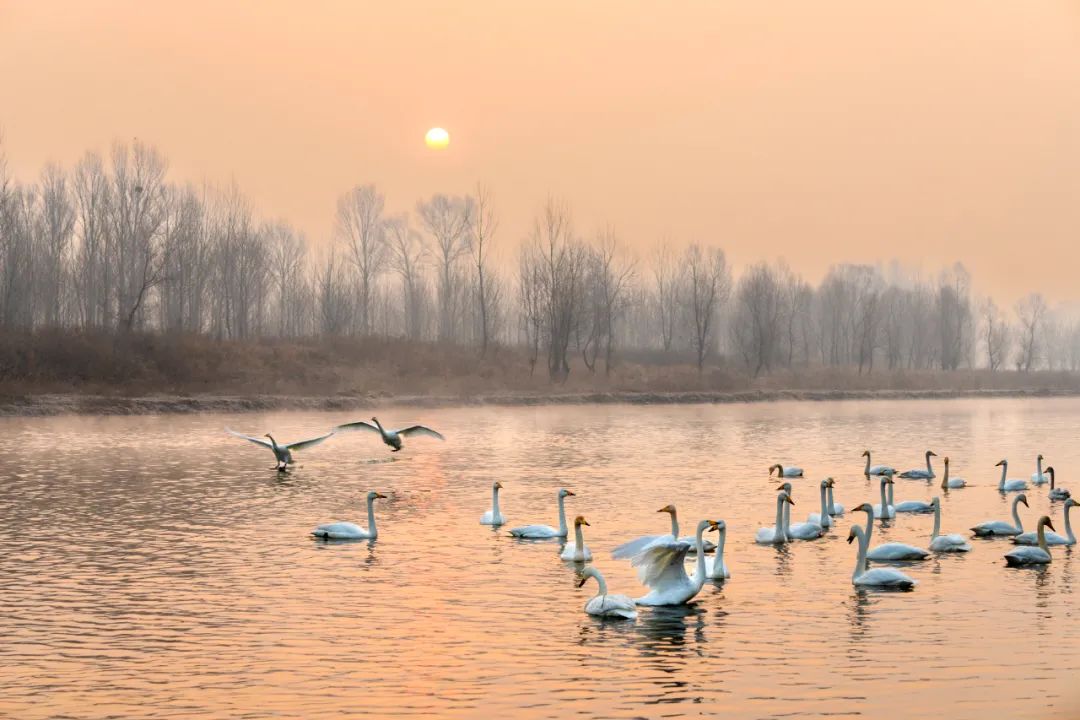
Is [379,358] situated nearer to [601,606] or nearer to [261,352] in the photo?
[261,352]

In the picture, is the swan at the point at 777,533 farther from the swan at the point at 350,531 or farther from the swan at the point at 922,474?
the swan at the point at 922,474

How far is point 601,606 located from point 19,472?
2024 cm

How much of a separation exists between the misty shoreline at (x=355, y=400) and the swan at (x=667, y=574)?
1593 inches

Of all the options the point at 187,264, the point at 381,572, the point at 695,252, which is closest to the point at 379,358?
the point at 187,264

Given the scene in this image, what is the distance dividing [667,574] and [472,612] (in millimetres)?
2138

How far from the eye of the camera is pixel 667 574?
13664mm

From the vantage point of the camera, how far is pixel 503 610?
→ 13414mm

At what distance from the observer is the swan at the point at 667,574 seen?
13.4 metres

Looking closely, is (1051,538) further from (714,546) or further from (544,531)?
(544,531)

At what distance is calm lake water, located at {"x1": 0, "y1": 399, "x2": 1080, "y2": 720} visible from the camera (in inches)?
400

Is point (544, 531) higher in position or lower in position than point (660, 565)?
lower

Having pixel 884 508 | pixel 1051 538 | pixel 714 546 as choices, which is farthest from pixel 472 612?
pixel 884 508

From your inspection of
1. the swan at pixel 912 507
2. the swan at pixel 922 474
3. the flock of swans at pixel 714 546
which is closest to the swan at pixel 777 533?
the flock of swans at pixel 714 546

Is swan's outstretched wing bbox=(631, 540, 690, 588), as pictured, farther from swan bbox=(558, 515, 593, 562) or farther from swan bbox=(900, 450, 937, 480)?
swan bbox=(900, 450, 937, 480)
